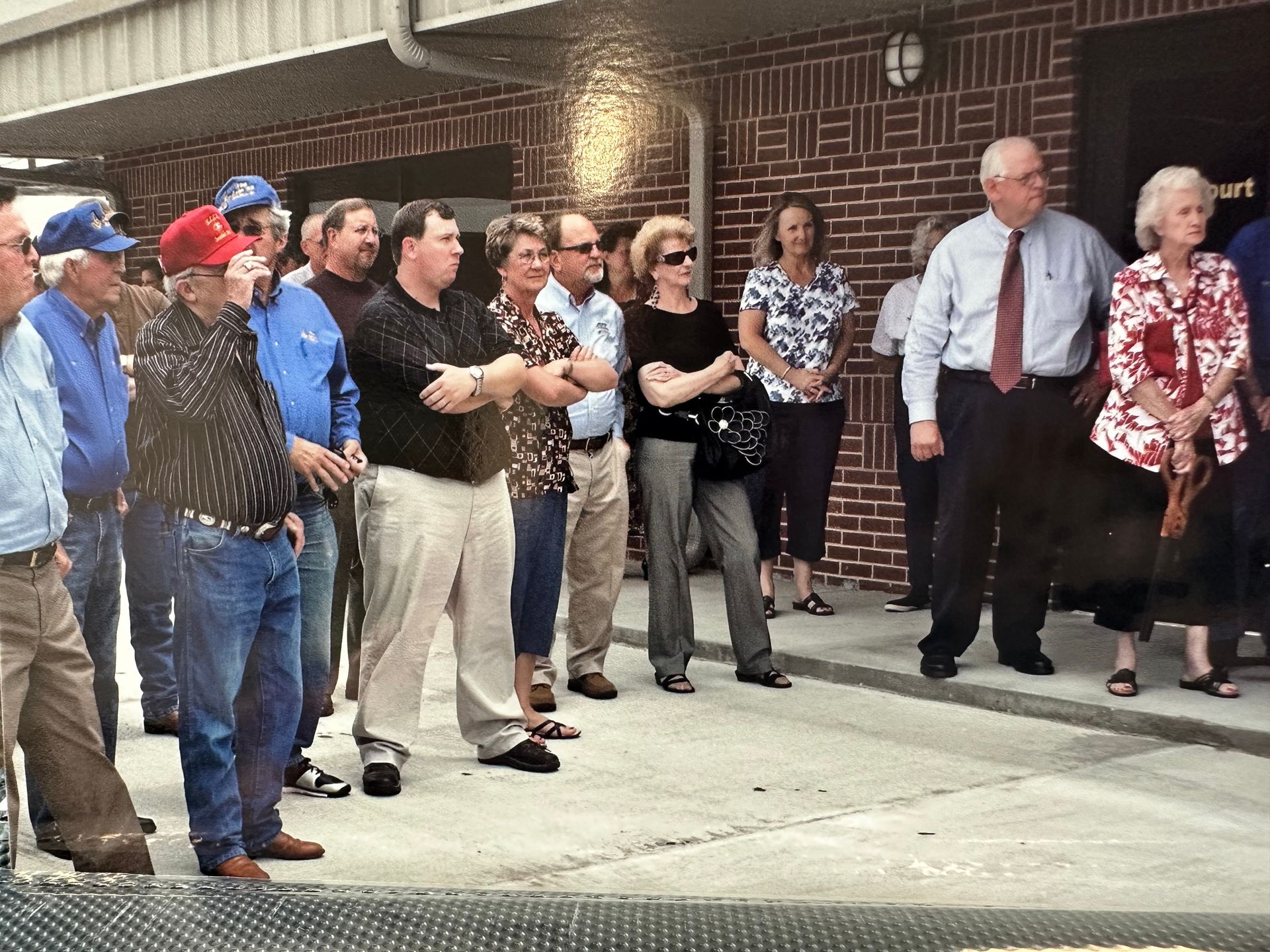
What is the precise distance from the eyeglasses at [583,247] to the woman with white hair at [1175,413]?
0.70 metres

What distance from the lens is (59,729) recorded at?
2127 mm

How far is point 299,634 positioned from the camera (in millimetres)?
2457

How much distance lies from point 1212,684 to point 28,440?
159 centimetres

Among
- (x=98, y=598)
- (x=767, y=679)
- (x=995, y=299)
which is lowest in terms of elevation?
(x=767, y=679)

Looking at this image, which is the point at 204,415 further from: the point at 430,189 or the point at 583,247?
the point at 583,247

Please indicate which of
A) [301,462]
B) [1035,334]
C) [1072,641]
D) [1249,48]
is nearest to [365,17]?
[301,462]

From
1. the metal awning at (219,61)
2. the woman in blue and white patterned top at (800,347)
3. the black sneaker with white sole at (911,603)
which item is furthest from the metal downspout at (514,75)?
the black sneaker with white sole at (911,603)

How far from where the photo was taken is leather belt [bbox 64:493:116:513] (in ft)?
6.86

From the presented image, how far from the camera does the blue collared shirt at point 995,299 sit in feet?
5.97

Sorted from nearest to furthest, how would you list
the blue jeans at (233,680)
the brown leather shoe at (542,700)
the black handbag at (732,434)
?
the blue jeans at (233,680)
the black handbag at (732,434)
the brown leather shoe at (542,700)

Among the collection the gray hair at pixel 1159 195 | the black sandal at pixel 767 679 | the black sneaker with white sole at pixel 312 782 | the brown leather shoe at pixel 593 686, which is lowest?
the brown leather shoe at pixel 593 686

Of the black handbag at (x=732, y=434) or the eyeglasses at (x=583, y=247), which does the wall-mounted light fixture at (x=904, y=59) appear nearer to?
the eyeglasses at (x=583, y=247)

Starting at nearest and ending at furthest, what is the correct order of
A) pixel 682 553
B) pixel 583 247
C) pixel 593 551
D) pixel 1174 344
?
pixel 1174 344
pixel 583 247
pixel 682 553
pixel 593 551

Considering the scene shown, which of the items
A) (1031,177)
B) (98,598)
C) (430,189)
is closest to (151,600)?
(98,598)
